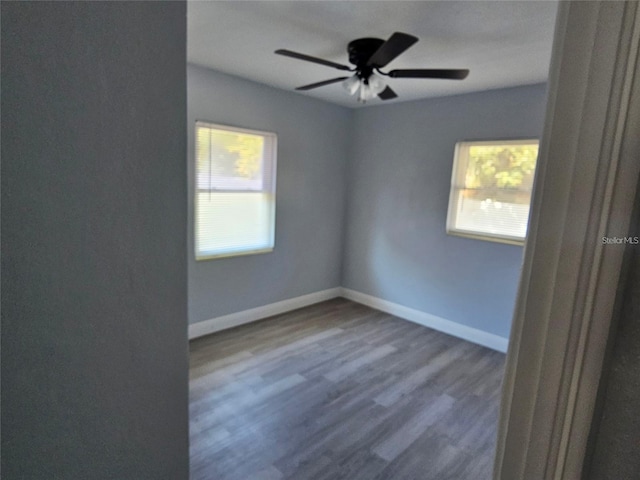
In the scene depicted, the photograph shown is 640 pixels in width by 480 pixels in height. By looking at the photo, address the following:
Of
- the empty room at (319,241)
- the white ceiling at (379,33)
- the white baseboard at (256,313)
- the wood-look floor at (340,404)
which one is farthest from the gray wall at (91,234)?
the white baseboard at (256,313)

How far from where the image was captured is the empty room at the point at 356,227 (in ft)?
6.77

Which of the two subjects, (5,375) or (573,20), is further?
(5,375)

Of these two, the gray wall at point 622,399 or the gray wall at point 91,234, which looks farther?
the gray wall at point 91,234

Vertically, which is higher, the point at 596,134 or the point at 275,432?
the point at 596,134

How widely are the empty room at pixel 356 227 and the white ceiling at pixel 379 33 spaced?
2 cm

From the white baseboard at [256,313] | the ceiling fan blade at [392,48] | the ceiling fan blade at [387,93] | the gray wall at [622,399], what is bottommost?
the white baseboard at [256,313]

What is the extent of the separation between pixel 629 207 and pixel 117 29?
1022mm

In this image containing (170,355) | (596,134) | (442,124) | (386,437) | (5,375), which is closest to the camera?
(596,134)

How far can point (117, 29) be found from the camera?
798mm

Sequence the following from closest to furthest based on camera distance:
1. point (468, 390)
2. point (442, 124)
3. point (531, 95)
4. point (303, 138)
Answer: point (468, 390), point (531, 95), point (442, 124), point (303, 138)

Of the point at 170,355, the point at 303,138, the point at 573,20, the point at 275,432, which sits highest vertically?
the point at 303,138

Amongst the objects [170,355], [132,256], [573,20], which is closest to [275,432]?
[170,355]

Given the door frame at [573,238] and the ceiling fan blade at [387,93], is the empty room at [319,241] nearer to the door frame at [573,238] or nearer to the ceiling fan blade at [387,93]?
the door frame at [573,238]

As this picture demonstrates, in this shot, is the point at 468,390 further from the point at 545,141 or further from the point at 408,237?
the point at 545,141
